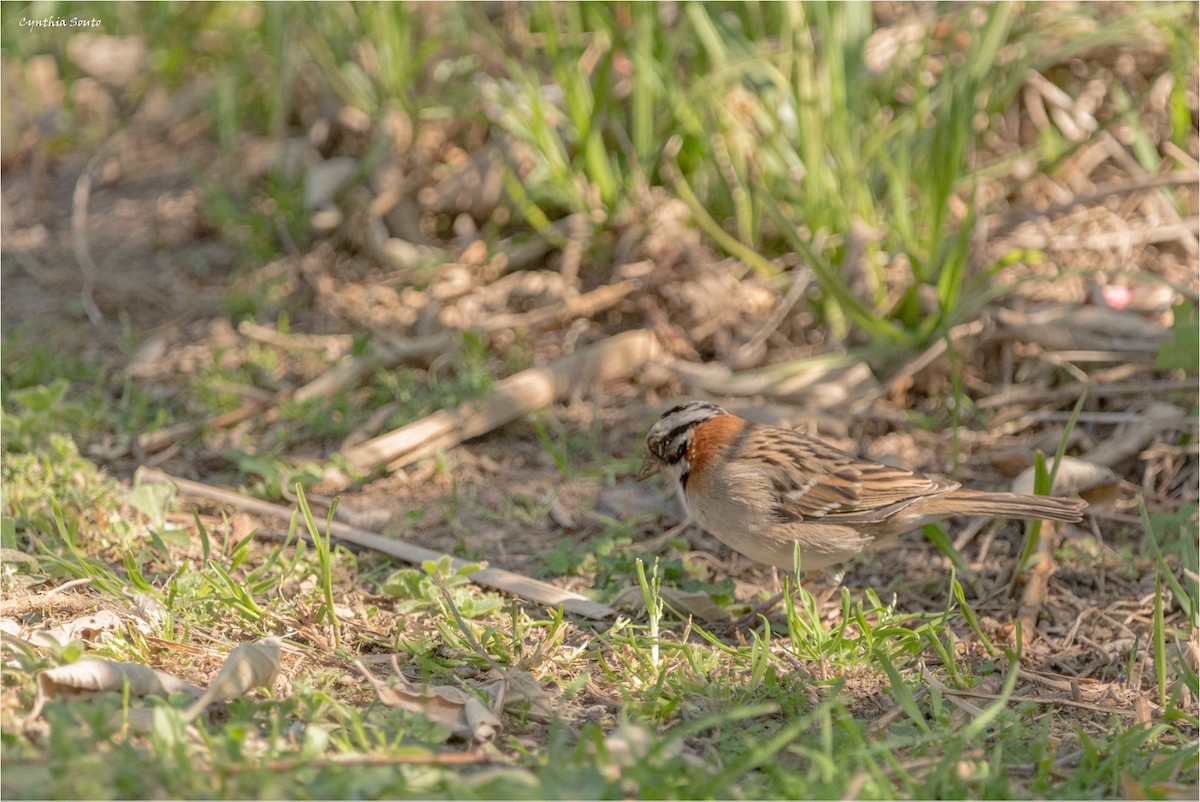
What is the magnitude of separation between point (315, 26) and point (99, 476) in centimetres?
357

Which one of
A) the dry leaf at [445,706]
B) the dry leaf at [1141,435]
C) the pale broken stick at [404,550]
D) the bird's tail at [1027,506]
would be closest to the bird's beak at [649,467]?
the pale broken stick at [404,550]

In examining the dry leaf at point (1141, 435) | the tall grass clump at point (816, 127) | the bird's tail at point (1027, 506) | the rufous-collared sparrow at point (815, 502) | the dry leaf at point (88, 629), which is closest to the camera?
Answer: the dry leaf at point (88, 629)

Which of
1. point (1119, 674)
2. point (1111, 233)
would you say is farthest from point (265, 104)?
point (1119, 674)

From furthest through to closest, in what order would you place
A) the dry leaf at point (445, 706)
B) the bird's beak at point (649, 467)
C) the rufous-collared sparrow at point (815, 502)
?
the bird's beak at point (649, 467), the rufous-collared sparrow at point (815, 502), the dry leaf at point (445, 706)

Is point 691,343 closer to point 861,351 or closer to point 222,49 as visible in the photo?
point 861,351

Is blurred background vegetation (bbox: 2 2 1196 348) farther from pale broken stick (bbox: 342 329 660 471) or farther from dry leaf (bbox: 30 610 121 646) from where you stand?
dry leaf (bbox: 30 610 121 646)

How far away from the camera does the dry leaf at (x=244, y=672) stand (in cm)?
304

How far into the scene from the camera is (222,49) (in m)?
8.21

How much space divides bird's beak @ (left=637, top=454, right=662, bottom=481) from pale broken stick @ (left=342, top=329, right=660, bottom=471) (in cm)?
91

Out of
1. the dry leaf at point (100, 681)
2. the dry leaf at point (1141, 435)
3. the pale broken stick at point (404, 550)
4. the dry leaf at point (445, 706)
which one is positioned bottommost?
the dry leaf at point (1141, 435)

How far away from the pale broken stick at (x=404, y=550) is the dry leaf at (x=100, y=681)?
1223 millimetres

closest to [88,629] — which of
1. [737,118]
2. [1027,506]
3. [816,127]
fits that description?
[1027,506]

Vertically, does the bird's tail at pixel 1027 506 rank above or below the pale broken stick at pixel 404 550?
below

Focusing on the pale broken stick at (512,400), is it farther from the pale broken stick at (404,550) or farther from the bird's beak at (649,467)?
the bird's beak at (649,467)
